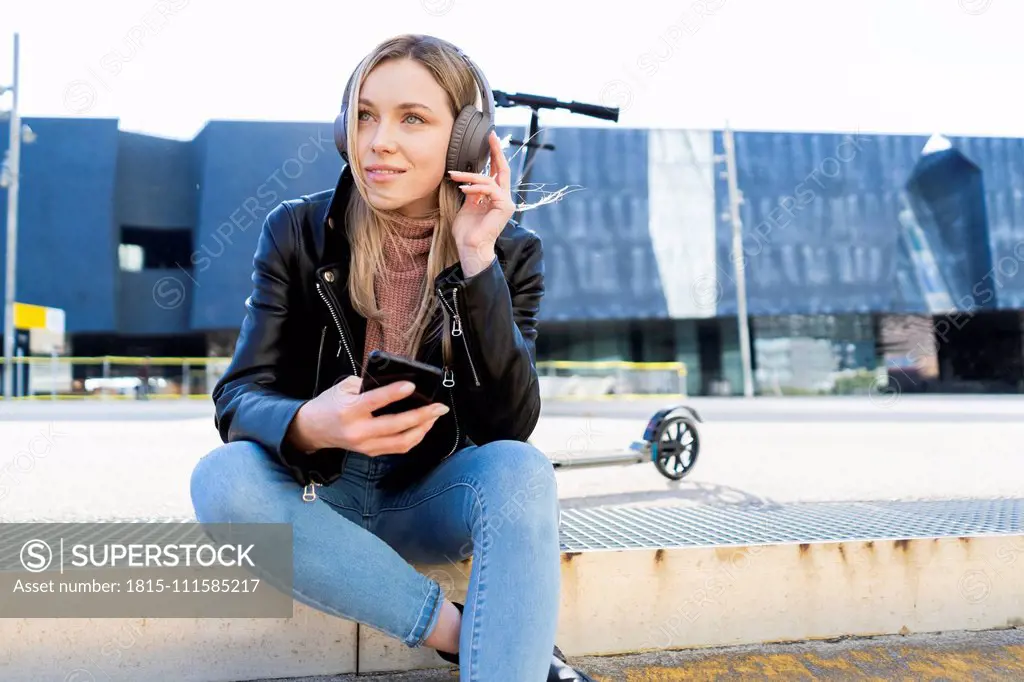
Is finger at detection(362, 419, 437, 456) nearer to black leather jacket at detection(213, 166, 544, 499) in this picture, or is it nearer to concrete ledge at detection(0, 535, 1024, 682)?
black leather jacket at detection(213, 166, 544, 499)

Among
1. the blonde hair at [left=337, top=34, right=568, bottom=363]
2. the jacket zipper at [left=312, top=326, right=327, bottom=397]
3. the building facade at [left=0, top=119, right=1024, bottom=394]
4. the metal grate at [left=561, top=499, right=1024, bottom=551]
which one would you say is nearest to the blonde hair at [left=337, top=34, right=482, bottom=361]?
the blonde hair at [left=337, top=34, right=568, bottom=363]

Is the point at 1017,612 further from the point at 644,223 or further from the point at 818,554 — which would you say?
the point at 644,223

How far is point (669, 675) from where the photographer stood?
1.62 metres

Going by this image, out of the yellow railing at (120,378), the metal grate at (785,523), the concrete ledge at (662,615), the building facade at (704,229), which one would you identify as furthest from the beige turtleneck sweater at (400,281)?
the building facade at (704,229)

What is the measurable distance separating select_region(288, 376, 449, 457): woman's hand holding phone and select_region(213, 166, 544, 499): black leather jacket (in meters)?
0.14

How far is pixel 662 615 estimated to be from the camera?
5.78ft

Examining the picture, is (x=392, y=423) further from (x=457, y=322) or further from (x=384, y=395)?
(x=457, y=322)

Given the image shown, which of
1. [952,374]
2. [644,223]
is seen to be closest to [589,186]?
[644,223]

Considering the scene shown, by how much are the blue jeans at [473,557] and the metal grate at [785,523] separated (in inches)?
20.0

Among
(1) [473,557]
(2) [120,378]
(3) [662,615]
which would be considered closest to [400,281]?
(1) [473,557]

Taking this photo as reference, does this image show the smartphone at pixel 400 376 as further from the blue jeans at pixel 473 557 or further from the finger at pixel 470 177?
the finger at pixel 470 177

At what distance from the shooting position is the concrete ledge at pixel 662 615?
1.52 meters

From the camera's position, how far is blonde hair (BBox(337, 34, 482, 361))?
4.97 feet

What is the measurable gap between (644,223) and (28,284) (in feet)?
76.6
